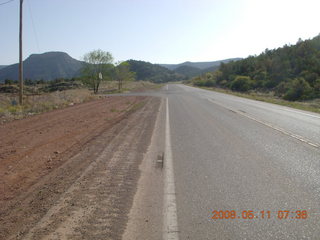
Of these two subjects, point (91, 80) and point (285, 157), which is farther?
point (91, 80)

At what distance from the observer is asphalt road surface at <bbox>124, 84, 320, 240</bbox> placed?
3186 millimetres

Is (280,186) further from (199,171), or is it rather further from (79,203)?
(79,203)

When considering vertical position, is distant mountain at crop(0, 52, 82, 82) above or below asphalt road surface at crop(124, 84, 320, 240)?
above

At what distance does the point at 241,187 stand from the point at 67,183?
10.1 feet

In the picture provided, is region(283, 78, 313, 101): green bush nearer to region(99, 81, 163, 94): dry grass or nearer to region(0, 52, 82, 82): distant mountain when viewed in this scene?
region(99, 81, 163, 94): dry grass

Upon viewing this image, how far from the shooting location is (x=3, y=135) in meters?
9.16

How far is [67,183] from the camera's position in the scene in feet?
15.3

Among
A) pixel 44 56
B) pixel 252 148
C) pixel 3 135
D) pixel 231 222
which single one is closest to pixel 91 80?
pixel 3 135

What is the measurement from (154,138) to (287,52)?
5637 centimetres
